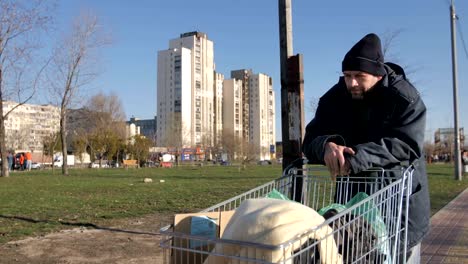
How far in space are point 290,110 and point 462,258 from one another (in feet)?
10.8

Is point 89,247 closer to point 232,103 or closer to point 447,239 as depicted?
point 447,239

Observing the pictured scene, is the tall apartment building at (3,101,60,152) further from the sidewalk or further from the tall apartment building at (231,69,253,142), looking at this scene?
the sidewalk

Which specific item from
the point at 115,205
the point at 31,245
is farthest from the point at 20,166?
the point at 31,245

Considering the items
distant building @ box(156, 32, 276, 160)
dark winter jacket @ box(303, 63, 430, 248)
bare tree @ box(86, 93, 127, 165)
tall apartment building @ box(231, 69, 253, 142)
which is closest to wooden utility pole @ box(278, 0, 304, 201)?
dark winter jacket @ box(303, 63, 430, 248)

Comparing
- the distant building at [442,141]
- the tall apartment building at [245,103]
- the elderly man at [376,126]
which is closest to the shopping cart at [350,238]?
the elderly man at [376,126]

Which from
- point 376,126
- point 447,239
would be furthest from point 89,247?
point 447,239

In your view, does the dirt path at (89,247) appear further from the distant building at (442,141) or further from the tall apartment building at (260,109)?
the tall apartment building at (260,109)

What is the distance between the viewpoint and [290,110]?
4.51 metres

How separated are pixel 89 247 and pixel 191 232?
453 centimetres

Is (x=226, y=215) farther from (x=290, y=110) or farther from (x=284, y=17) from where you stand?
(x=284, y=17)

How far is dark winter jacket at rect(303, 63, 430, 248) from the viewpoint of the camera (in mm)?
2258

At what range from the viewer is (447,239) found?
700 centimetres

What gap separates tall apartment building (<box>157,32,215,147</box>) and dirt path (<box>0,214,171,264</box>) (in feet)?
340

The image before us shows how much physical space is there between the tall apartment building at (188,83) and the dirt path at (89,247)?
103673 millimetres
